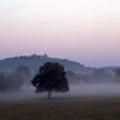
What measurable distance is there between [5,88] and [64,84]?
37158 mm

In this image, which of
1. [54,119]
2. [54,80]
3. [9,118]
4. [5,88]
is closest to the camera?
[54,119]

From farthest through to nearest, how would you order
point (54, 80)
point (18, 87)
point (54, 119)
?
point (18, 87) < point (54, 80) < point (54, 119)

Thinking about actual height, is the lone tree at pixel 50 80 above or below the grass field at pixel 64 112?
above

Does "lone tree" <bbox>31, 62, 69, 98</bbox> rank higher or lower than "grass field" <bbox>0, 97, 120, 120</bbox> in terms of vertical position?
higher

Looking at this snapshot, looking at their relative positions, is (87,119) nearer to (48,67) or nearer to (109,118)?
(109,118)

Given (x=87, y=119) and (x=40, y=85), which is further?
(x=40, y=85)

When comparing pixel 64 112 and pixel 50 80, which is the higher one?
pixel 50 80

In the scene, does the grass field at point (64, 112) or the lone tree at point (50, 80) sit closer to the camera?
the grass field at point (64, 112)

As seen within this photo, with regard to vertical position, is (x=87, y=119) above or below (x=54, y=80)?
below

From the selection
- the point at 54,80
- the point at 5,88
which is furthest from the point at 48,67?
the point at 5,88

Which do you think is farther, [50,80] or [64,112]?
[50,80]

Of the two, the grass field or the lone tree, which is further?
the lone tree

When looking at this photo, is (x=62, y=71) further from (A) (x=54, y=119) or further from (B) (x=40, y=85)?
(A) (x=54, y=119)

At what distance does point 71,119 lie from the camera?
30906mm
